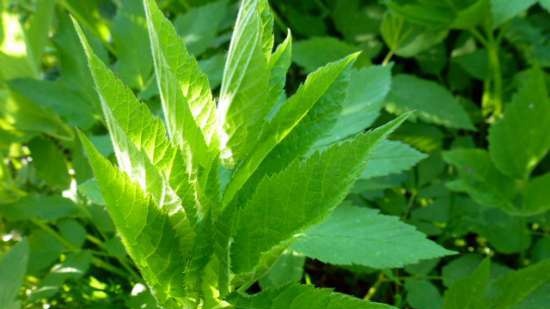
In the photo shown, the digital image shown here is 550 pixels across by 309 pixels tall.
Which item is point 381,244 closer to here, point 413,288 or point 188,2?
point 413,288

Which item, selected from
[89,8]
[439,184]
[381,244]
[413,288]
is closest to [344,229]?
[381,244]

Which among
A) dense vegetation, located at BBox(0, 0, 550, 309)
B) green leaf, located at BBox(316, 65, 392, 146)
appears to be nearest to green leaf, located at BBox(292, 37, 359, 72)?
dense vegetation, located at BBox(0, 0, 550, 309)

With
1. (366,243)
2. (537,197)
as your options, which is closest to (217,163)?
(366,243)

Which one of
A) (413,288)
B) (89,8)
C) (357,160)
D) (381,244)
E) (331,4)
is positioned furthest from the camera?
(331,4)

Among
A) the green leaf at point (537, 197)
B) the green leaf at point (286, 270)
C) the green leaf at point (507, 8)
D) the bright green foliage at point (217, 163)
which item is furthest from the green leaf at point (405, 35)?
the bright green foliage at point (217, 163)

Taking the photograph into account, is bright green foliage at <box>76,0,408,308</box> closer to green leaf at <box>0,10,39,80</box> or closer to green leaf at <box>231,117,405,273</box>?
green leaf at <box>231,117,405,273</box>

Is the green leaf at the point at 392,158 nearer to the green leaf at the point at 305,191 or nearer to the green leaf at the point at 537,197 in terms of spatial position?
the green leaf at the point at 537,197
